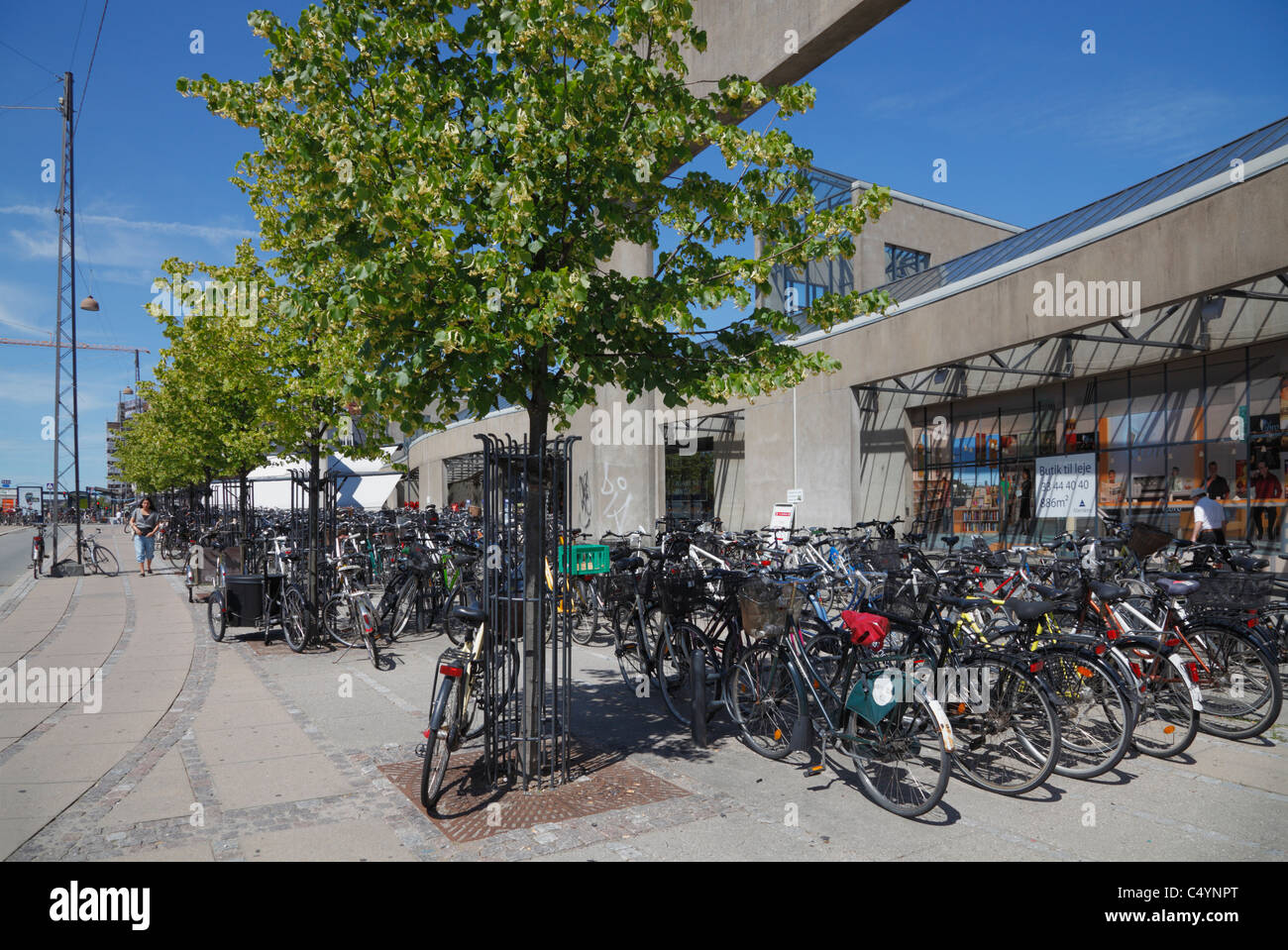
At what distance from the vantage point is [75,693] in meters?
7.64

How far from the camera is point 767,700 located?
18.3ft

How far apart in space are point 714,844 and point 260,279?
985 cm

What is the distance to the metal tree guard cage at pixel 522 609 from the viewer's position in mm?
5066

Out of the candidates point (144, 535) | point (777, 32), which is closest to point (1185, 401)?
point (777, 32)

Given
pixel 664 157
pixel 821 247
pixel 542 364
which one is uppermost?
pixel 664 157

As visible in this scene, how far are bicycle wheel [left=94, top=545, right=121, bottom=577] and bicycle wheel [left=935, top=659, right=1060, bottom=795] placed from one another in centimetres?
2090

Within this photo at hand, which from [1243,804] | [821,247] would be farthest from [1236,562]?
[821,247]

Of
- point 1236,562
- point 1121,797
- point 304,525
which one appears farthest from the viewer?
point 304,525

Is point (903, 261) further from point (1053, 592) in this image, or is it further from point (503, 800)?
point (503, 800)

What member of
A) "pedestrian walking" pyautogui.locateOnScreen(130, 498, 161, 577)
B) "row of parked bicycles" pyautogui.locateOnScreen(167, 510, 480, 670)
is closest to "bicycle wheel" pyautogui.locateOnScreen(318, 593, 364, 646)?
"row of parked bicycles" pyautogui.locateOnScreen(167, 510, 480, 670)

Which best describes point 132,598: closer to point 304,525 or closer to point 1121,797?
point 304,525

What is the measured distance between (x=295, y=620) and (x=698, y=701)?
5.95m

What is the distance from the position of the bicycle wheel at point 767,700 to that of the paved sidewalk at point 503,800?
166mm

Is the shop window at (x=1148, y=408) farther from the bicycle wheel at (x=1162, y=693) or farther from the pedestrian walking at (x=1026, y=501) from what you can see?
the bicycle wheel at (x=1162, y=693)
